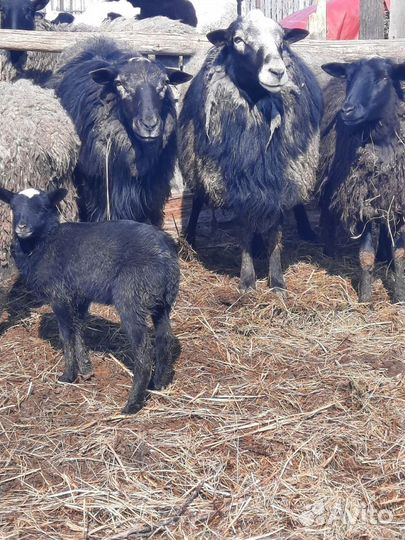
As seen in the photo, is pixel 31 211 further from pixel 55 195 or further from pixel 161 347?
pixel 161 347

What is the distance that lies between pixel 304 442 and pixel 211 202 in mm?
2887

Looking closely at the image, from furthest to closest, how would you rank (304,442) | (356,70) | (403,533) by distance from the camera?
(356,70) → (304,442) → (403,533)

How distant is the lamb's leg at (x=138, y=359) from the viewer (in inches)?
192

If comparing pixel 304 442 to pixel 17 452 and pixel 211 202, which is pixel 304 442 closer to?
pixel 17 452

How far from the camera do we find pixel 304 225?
8.08m

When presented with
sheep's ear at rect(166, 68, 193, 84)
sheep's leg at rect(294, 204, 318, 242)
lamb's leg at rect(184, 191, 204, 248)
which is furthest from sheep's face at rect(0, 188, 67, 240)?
sheep's leg at rect(294, 204, 318, 242)

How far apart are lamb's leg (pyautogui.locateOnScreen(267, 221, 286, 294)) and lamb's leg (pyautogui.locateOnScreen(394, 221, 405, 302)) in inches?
33.3

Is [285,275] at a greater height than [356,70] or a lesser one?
lesser

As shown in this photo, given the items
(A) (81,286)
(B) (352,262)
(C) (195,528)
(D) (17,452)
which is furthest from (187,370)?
(B) (352,262)

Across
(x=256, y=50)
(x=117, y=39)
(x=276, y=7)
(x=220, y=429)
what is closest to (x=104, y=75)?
(x=256, y=50)

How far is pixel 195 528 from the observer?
12.9ft

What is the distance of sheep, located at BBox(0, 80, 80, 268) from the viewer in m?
6.06

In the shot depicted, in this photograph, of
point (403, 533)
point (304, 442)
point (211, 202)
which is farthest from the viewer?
point (211, 202)

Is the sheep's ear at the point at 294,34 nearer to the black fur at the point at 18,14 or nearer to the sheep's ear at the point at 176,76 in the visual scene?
the sheep's ear at the point at 176,76
